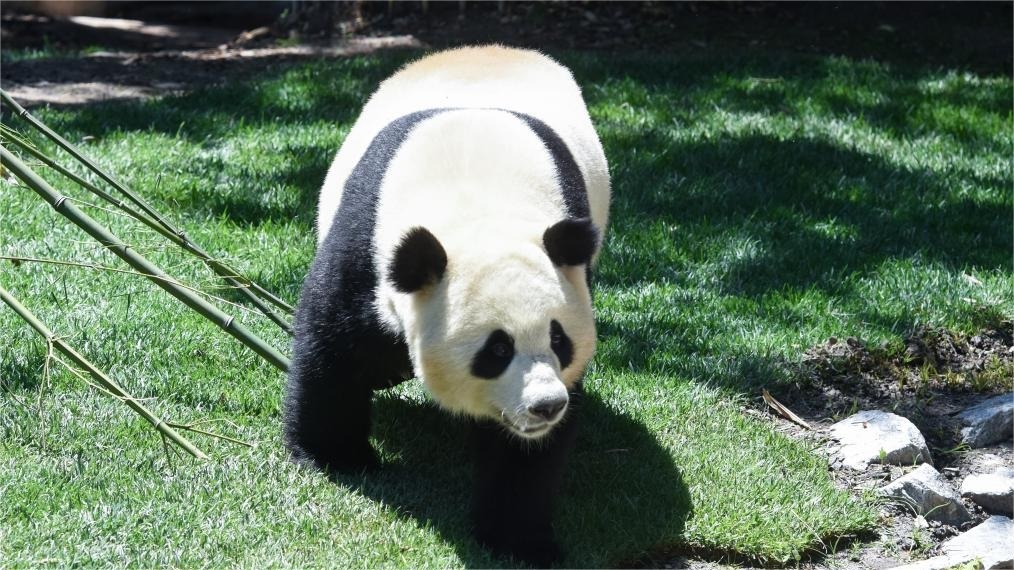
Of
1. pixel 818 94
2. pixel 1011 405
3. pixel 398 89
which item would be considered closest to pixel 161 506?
pixel 398 89

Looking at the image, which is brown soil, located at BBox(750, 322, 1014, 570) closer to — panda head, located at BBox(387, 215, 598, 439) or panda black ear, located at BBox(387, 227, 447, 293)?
panda head, located at BBox(387, 215, 598, 439)

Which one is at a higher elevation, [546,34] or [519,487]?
[546,34]

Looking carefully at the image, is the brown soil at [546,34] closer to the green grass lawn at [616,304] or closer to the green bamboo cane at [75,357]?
the green grass lawn at [616,304]

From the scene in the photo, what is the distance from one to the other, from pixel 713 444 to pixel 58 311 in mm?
2856

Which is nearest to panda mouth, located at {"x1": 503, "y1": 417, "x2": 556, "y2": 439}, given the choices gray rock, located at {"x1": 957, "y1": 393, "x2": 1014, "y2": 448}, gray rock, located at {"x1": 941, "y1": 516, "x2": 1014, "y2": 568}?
gray rock, located at {"x1": 941, "y1": 516, "x2": 1014, "y2": 568}

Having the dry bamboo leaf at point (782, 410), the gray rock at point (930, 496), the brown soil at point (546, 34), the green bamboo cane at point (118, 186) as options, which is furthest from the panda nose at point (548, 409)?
the brown soil at point (546, 34)

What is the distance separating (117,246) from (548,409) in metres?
1.47

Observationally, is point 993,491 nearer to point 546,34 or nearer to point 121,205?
point 121,205

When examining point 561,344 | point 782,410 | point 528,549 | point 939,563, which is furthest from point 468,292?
point 782,410

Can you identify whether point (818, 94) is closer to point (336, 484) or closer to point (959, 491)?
point (959, 491)

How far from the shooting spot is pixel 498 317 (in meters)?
3.23

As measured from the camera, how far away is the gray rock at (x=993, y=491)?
4.35 metres

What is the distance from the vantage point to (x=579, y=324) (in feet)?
11.3

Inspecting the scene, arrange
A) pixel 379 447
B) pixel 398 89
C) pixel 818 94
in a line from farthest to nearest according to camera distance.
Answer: pixel 818 94 → pixel 398 89 → pixel 379 447
